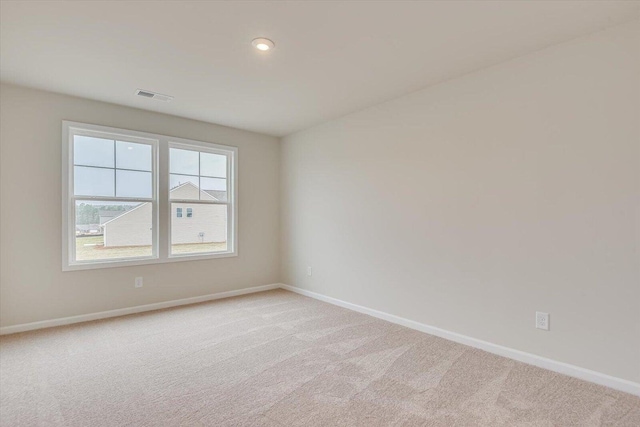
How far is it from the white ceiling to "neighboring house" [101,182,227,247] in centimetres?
136

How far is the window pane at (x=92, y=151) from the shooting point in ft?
11.8

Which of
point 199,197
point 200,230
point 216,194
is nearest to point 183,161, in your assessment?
point 199,197

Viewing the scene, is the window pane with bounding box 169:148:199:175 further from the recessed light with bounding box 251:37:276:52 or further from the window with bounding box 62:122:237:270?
the recessed light with bounding box 251:37:276:52

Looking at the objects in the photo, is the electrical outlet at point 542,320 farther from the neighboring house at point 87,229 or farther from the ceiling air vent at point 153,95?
the neighboring house at point 87,229

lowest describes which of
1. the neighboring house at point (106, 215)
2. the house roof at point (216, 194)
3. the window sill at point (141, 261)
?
the window sill at point (141, 261)

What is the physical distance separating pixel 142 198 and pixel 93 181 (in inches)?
21.0

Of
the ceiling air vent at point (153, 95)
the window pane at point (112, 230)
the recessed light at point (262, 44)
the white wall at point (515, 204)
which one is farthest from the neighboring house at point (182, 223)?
the recessed light at point (262, 44)

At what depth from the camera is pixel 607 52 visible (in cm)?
220

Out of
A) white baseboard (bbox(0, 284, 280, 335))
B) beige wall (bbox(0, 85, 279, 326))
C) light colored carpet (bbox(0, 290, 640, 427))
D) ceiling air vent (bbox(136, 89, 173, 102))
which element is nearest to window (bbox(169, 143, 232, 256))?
beige wall (bbox(0, 85, 279, 326))

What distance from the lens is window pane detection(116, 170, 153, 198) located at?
385 cm

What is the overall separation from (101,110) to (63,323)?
2.39m

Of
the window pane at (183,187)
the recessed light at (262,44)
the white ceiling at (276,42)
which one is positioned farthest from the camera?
the window pane at (183,187)

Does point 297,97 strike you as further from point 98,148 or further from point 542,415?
point 542,415

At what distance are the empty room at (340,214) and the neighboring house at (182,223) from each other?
0.09ft
